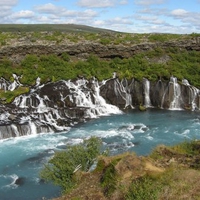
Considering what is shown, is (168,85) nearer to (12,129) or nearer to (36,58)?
(36,58)

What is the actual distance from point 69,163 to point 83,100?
28479mm

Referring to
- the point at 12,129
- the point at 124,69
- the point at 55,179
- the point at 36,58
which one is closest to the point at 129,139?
the point at 12,129

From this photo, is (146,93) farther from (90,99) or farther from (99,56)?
(99,56)

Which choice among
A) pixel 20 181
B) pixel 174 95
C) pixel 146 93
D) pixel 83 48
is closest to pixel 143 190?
pixel 20 181

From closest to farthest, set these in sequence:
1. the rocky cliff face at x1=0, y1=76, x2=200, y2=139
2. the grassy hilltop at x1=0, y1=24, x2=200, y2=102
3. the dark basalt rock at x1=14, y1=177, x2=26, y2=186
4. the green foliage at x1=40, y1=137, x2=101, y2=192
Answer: the green foliage at x1=40, y1=137, x2=101, y2=192 → the dark basalt rock at x1=14, y1=177, x2=26, y2=186 → the rocky cliff face at x1=0, y1=76, x2=200, y2=139 → the grassy hilltop at x1=0, y1=24, x2=200, y2=102

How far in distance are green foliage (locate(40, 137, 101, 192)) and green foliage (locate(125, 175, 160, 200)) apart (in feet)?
20.0

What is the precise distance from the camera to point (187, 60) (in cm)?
6588

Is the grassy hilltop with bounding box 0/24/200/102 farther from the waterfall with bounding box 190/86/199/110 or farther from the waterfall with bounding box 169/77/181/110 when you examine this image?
the waterfall with bounding box 190/86/199/110

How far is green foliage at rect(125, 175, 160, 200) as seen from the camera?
16859 mm

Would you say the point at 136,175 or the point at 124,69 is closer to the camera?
the point at 136,175

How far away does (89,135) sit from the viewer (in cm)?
4141

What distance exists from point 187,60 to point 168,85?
37.9 feet

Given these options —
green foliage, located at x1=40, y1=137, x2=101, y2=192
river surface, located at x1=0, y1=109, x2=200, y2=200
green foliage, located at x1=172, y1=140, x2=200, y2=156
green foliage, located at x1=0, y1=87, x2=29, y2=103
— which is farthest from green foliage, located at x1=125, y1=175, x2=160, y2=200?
green foliage, located at x1=0, y1=87, x2=29, y2=103

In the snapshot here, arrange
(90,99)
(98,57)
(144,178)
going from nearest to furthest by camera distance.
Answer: (144,178), (90,99), (98,57)
